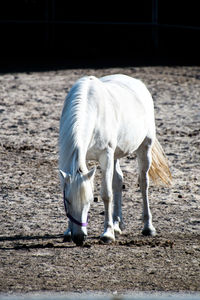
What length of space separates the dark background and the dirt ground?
6.20m

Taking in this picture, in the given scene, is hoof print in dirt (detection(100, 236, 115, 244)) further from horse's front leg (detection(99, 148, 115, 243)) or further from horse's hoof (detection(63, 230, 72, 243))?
horse's hoof (detection(63, 230, 72, 243))

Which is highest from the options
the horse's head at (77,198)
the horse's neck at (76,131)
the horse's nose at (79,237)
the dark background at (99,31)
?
the horse's neck at (76,131)

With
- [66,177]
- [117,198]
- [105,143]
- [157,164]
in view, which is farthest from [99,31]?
[66,177]

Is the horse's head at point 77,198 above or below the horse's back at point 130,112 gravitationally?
below

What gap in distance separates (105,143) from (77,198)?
0.74 m

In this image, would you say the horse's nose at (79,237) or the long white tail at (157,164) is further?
the long white tail at (157,164)

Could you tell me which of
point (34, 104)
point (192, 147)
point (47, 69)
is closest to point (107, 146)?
point (192, 147)

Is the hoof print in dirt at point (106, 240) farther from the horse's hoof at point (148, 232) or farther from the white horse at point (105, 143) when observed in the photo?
the horse's hoof at point (148, 232)

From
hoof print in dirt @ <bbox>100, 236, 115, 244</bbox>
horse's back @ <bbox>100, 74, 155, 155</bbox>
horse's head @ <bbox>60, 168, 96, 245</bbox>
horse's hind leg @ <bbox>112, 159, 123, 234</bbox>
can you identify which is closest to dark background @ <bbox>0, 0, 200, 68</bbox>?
horse's back @ <bbox>100, 74, 155, 155</bbox>

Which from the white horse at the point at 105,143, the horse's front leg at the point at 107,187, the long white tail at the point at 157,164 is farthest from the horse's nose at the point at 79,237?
the long white tail at the point at 157,164

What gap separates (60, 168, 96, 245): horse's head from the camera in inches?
180

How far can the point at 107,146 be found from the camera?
5211 mm

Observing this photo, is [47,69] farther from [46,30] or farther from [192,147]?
[192,147]

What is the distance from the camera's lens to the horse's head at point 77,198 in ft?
15.0
